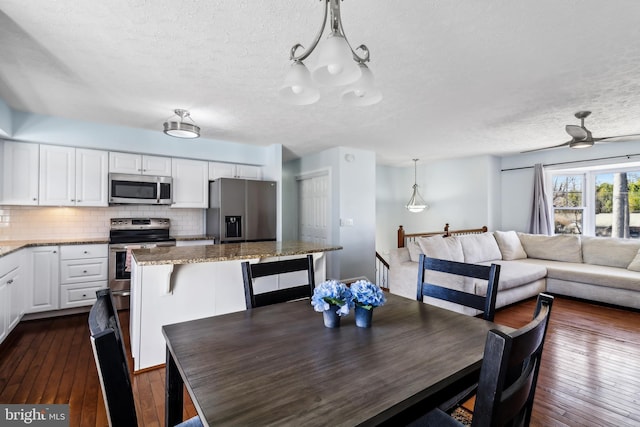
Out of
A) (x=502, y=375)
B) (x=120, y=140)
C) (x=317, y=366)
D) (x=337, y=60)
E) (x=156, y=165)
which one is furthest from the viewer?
(x=156, y=165)

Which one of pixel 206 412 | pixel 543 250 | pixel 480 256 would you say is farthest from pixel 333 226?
pixel 206 412

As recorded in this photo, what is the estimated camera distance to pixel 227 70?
2334 mm

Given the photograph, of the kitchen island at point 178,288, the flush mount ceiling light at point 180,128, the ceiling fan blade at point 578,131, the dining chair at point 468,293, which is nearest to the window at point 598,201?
the ceiling fan blade at point 578,131

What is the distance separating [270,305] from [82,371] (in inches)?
73.8

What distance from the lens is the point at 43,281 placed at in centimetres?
340

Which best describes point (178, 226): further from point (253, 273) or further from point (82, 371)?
point (253, 273)

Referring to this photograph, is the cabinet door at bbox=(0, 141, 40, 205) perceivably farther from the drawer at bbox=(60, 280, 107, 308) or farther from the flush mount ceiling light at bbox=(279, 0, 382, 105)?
the flush mount ceiling light at bbox=(279, 0, 382, 105)

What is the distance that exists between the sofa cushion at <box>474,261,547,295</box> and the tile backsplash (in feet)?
14.0

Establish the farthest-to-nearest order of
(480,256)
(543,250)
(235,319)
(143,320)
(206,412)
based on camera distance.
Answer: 1. (543,250)
2. (480,256)
3. (143,320)
4. (235,319)
5. (206,412)

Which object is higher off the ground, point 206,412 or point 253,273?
point 253,273

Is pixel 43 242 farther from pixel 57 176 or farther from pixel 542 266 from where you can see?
pixel 542 266

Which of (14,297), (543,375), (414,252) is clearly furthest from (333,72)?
(14,297)

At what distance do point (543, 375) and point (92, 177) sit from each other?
16.6 feet

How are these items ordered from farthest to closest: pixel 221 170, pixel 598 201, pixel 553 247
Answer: pixel 598 201, pixel 553 247, pixel 221 170
